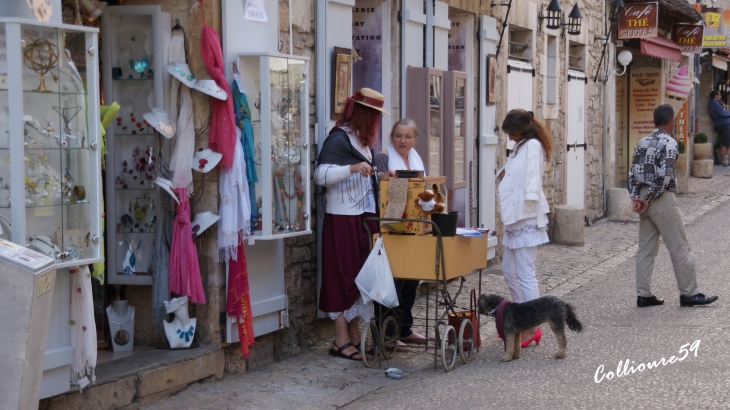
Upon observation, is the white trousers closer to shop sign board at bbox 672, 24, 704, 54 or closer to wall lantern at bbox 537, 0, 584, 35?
wall lantern at bbox 537, 0, 584, 35

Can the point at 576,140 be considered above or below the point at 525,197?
above

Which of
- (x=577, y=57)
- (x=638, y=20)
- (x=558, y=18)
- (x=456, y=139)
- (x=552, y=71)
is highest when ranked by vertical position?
(x=638, y=20)

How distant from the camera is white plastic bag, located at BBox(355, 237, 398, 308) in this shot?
649 centimetres

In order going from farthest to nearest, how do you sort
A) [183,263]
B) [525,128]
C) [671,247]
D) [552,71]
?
[552,71], [671,247], [525,128], [183,263]

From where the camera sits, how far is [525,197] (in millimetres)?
7180

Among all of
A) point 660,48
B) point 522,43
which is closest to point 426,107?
point 522,43

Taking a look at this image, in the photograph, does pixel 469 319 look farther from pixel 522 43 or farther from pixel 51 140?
pixel 522 43

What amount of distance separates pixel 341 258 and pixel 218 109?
4.67ft

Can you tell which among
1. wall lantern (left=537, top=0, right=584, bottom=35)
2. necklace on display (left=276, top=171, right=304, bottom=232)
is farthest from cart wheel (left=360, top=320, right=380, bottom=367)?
wall lantern (left=537, top=0, right=584, bottom=35)

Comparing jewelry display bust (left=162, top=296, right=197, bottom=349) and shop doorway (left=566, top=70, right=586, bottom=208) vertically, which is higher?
shop doorway (left=566, top=70, right=586, bottom=208)

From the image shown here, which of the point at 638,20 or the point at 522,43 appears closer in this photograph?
the point at 522,43

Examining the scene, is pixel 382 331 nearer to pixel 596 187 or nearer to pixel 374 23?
pixel 374 23

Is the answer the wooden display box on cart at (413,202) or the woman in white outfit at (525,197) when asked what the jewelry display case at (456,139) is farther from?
the wooden display box on cart at (413,202)

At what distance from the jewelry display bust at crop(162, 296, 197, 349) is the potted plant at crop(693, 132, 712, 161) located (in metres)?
A: 19.3
